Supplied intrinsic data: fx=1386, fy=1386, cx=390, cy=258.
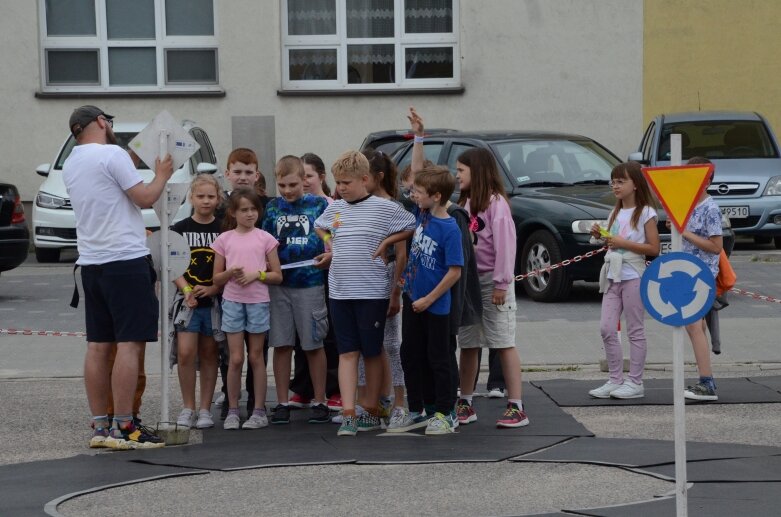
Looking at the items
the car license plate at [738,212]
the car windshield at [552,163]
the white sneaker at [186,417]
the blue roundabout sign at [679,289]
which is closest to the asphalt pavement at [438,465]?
the white sneaker at [186,417]

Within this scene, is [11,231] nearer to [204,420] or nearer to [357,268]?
[204,420]

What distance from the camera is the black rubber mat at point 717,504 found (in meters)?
6.10

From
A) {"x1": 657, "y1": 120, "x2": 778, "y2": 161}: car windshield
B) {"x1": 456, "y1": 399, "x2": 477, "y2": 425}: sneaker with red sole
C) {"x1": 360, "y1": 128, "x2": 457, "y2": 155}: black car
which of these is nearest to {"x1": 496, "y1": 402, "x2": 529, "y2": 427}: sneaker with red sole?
{"x1": 456, "y1": 399, "x2": 477, "y2": 425}: sneaker with red sole

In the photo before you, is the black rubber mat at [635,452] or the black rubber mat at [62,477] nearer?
the black rubber mat at [62,477]

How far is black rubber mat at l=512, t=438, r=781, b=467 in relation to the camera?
720cm

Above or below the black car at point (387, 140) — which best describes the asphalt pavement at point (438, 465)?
below

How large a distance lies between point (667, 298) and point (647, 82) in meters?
17.0

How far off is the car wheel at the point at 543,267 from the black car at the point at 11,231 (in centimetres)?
535

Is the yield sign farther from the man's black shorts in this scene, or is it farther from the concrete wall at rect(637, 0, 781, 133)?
the concrete wall at rect(637, 0, 781, 133)

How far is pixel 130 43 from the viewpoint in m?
22.6

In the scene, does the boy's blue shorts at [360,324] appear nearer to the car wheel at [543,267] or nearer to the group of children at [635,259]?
the group of children at [635,259]

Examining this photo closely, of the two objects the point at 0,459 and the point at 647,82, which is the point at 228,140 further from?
the point at 0,459

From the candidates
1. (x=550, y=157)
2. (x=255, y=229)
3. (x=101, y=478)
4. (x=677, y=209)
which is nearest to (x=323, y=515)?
(x=101, y=478)

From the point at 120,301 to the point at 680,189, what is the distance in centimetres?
333
